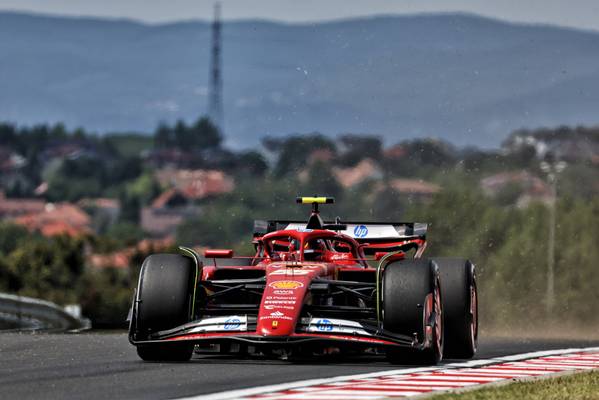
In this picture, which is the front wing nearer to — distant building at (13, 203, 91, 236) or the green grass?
the green grass

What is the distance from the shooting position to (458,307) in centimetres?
1914

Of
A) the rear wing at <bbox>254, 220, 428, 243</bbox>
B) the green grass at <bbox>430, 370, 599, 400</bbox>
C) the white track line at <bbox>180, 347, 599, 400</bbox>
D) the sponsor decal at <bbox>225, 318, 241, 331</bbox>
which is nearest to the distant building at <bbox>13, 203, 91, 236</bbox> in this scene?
the rear wing at <bbox>254, 220, 428, 243</bbox>

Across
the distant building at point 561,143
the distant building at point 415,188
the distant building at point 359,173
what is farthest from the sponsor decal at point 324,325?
the distant building at point 561,143

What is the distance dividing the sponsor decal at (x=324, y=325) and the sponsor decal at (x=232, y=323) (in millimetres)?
793

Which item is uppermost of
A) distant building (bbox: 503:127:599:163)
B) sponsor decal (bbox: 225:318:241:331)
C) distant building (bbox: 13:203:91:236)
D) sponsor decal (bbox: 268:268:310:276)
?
distant building (bbox: 503:127:599:163)

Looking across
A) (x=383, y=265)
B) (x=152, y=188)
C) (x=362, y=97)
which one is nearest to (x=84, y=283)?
(x=362, y=97)

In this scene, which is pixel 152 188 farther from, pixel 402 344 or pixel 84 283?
pixel 402 344

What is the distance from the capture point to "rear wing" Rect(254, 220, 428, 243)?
21922 millimetres

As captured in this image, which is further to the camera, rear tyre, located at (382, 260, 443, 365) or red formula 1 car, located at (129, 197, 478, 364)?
rear tyre, located at (382, 260, 443, 365)

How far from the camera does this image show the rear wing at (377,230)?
71.9 feet

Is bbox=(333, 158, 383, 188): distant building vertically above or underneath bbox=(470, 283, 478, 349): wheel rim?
above

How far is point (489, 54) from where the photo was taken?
71.6 m

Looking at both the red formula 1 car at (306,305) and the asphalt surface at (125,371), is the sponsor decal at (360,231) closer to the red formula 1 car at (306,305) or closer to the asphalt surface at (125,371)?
the asphalt surface at (125,371)

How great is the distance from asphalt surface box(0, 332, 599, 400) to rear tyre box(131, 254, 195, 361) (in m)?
0.21
